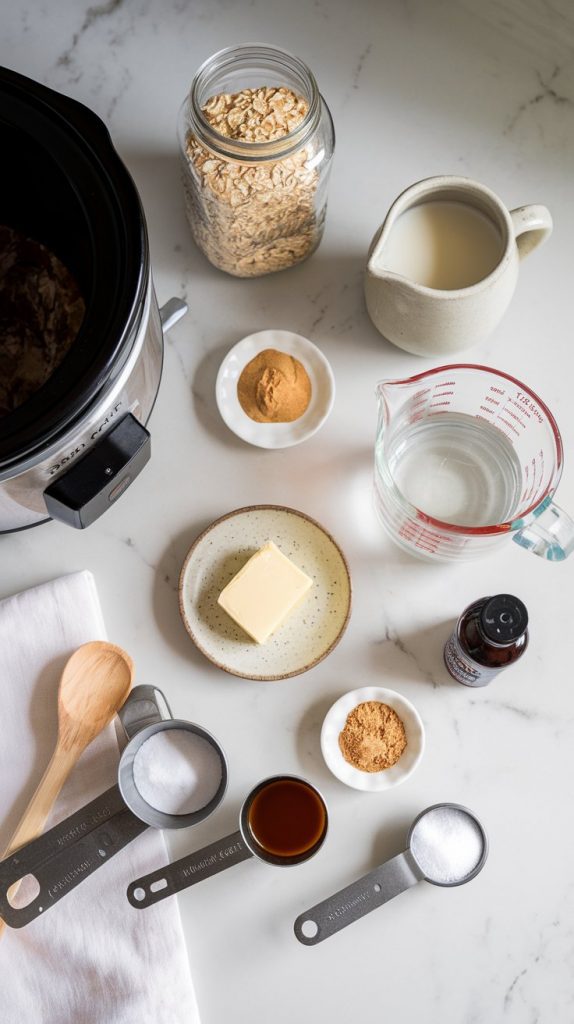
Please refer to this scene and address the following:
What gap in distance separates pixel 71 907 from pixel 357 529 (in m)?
0.48

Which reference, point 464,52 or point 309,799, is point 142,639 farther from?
point 464,52

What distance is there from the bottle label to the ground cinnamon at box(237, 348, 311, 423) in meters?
0.29

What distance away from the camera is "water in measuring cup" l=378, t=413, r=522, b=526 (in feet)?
3.21

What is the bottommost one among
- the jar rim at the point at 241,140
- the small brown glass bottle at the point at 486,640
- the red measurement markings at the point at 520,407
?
the small brown glass bottle at the point at 486,640

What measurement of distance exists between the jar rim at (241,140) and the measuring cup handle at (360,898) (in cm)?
68

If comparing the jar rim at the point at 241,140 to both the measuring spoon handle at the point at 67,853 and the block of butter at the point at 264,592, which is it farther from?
the measuring spoon handle at the point at 67,853

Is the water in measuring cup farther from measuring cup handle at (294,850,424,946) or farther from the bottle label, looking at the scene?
measuring cup handle at (294,850,424,946)

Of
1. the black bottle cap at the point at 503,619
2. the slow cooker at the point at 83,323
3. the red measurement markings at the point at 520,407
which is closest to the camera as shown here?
the slow cooker at the point at 83,323

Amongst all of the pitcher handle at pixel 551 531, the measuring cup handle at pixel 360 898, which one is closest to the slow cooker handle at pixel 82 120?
the pitcher handle at pixel 551 531

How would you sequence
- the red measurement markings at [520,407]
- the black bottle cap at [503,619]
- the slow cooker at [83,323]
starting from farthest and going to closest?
1. the red measurement markings at [520,407]
2. the black bottle cap at [503,619]
3. the slow cooker at [83,323]

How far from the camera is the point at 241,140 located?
0.87 meters

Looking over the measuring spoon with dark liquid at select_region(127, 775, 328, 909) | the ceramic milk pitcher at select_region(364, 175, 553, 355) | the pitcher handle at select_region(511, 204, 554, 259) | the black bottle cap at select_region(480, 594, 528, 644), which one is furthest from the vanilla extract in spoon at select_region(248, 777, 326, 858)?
the pitcher handle at select_region(511, 204, 554, 259)

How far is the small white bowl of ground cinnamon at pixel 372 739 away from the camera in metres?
0.94

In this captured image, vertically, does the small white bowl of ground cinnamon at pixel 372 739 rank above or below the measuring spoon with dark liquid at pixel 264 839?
above
